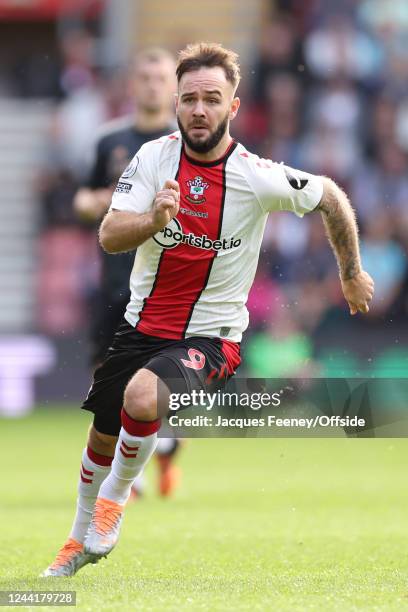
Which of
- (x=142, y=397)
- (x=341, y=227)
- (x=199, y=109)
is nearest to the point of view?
(x=142, y=397)

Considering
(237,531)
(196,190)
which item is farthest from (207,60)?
(237,531)

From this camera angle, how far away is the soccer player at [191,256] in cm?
571

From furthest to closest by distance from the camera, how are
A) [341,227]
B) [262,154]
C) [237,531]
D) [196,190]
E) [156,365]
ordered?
[262,154] → [237,531] → [341,227] → [196,190] → [156,365]

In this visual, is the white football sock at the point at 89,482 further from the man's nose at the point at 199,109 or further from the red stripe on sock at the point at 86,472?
the man's nose at the point at 199,109

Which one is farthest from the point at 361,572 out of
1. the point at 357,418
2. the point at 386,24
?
the point at 386,24

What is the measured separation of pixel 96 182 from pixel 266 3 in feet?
38.5

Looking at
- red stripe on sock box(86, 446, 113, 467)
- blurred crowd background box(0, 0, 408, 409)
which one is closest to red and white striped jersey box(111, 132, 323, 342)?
red stripe on sock box(86, 446, 113, 467)

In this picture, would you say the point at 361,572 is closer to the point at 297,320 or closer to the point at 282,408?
the point at 282,408

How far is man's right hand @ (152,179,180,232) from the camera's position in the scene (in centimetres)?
532

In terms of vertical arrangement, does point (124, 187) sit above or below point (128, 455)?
above

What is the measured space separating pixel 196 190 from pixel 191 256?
0.28 m

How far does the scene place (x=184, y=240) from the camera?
5.86m

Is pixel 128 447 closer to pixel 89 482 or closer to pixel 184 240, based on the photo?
pixel 89 482

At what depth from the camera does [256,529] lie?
7.80 meters
